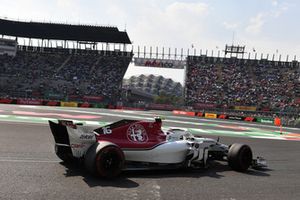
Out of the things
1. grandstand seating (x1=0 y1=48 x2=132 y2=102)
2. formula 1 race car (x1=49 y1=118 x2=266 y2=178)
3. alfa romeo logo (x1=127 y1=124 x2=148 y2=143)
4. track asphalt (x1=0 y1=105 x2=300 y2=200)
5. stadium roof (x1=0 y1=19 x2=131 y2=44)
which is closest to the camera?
track asphalt (x1=0 y1=105 x2=300 y2=200)

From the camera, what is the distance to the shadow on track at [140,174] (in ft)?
22.5

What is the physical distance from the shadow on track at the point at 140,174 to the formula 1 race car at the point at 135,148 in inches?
5.9

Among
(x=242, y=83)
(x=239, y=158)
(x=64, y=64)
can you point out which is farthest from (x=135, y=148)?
(x=64, y=64)

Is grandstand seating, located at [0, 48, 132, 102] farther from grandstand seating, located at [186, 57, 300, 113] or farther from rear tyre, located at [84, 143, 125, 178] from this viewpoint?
rear tyre, located at [84, 143, 125, 178]

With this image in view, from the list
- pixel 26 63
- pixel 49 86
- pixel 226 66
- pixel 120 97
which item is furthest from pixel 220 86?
pixel 26 63

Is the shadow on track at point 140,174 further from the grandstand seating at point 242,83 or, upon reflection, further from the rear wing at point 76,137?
the grandstand seating at point 242,83

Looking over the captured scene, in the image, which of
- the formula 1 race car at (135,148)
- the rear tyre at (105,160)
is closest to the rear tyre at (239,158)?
the formula 1 race car at (135,148)

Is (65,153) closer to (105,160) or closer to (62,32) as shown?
(105,160)

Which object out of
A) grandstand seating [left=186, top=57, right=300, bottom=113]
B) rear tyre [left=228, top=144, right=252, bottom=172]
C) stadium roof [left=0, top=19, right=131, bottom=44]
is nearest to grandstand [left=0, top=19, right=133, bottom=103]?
stadium roof [left=0, top=19, right=131, bottom=44]

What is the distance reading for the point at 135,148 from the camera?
775 cm

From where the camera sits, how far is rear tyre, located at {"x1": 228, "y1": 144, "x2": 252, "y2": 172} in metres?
8.91

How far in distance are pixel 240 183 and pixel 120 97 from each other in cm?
4818

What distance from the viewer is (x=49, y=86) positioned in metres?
55.3

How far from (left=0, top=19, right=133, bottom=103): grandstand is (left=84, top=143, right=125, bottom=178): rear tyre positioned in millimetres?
44179
